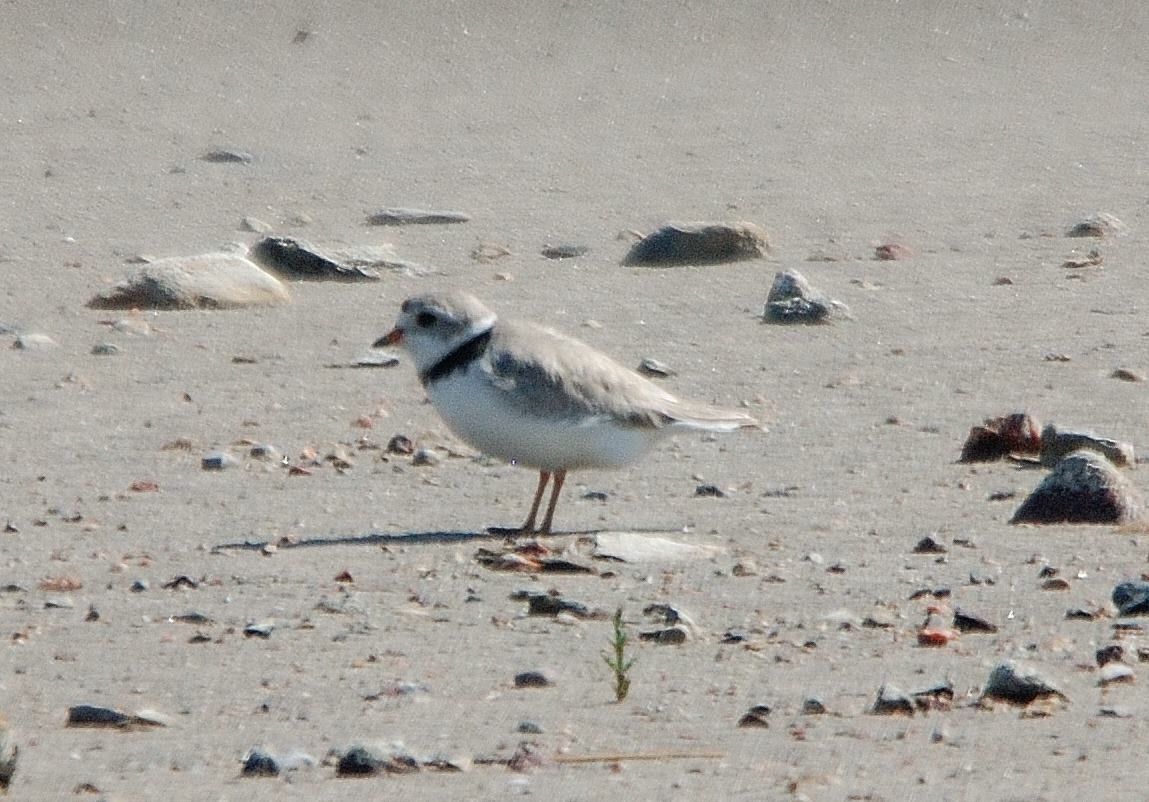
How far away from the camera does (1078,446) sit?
632cm

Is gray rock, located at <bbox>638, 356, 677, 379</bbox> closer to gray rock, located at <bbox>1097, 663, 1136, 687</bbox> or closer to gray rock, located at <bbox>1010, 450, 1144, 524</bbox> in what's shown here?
gray rock, located at <bbox>1010, 450, 1144, 524</bbox>

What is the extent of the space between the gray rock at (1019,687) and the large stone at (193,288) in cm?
543

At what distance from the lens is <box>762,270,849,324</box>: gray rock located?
8578 mm

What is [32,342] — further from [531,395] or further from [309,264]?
[531,395]

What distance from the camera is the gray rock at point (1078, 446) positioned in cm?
626

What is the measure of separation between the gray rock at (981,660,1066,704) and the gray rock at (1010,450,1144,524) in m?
1.66

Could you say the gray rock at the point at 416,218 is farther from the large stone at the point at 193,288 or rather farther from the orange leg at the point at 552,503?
the orange leg at the point at 552,503

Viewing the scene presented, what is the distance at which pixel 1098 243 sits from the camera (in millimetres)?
10344

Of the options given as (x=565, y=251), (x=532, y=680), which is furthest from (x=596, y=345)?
(x=532, y=680)

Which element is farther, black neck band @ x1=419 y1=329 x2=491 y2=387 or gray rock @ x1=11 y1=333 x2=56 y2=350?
gray rock @ x1=11 y1=333 x2=56 y2=350

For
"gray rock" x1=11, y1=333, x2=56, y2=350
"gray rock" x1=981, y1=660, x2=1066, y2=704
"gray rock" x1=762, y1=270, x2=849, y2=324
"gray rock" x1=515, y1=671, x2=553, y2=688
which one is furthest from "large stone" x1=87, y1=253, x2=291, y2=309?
"gray rock" x1=981, y1=660, x2=1066, y2=704

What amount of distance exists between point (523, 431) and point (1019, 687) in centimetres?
199

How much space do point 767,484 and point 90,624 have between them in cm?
220

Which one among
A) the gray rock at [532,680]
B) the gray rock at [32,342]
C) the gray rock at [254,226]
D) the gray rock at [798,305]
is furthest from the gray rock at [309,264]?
the gray rock at [532,680]
